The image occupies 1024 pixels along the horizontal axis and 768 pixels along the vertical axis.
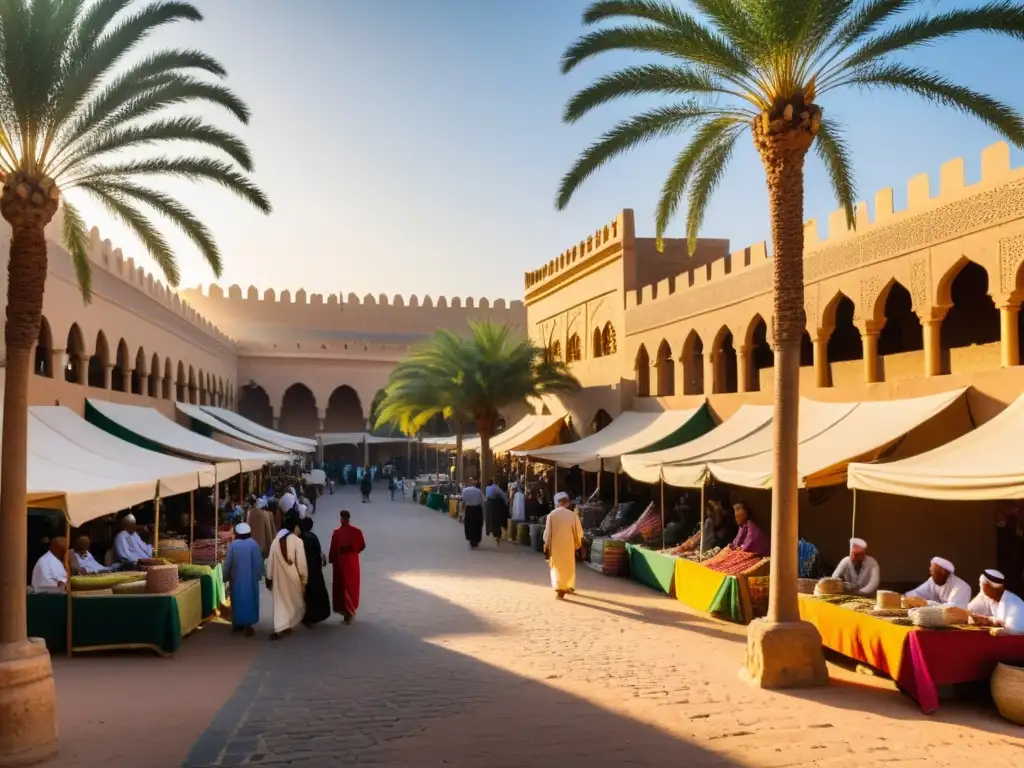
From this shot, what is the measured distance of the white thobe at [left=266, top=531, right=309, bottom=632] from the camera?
9.91 meters

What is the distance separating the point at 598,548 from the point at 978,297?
6.65 meters

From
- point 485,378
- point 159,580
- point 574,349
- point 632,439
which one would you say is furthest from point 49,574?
point 574,349

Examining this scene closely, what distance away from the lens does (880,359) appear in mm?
13109

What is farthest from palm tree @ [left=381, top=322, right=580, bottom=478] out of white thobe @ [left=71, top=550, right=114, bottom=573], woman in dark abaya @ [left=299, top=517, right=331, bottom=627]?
white thobe @ [left=71, top=550, right=114, bottom=573]

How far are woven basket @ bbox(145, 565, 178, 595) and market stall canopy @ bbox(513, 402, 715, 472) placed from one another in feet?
27.6

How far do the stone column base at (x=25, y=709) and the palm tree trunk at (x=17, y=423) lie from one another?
19cm

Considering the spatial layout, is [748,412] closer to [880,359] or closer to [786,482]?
[880,359]

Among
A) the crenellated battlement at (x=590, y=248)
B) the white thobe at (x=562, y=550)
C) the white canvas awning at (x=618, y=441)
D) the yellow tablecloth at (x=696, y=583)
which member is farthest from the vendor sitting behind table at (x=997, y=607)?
the crenellated battlement at (x=590, y=248)

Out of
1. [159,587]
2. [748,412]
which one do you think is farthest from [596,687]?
[748,412]

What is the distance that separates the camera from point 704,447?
1431cm

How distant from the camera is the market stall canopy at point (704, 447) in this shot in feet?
45.0

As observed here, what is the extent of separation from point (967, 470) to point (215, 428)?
63.7 ft

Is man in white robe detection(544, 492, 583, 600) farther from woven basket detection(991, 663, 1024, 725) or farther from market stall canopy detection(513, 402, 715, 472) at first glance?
woven basket detection(991, 663, 1024, 725)

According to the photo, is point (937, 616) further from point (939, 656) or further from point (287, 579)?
point (287, 579)
